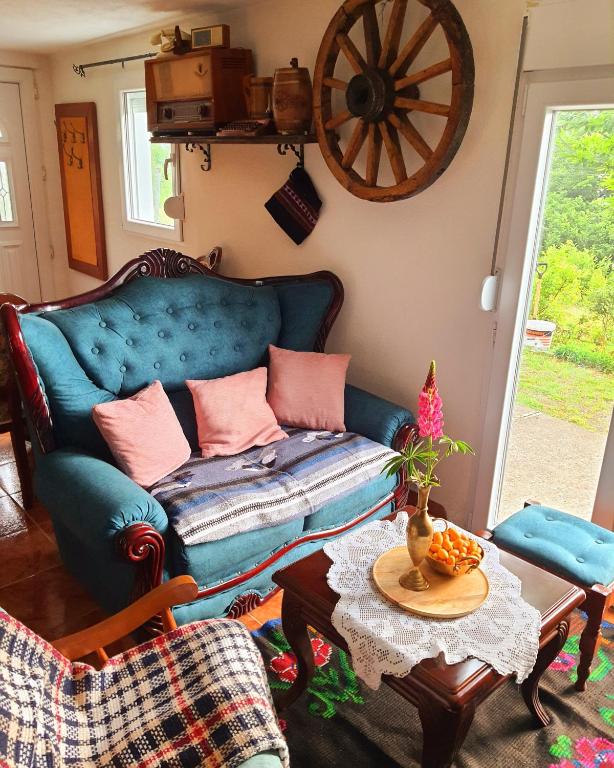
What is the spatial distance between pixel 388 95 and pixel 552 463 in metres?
1.60

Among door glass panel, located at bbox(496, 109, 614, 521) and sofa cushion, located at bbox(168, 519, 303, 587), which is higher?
door glass panel, located at bbox(496, 109, 614, 521)

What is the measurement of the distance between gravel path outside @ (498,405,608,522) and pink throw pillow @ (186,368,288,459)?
98cm

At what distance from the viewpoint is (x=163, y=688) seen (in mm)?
1421

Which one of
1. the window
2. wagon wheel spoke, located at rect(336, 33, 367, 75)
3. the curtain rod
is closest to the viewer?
wagon wheel spoke, located at rect(336, 33, 367, 75)

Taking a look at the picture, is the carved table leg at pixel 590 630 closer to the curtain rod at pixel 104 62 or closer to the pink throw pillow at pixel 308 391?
the pink throw pillow at pixel 308 391

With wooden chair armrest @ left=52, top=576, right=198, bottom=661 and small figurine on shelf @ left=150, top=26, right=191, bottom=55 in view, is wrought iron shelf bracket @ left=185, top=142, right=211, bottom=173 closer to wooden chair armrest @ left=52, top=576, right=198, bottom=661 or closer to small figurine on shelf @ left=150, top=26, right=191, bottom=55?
small figurine on shelf @ left=150, top=26, right=191, bottom=55

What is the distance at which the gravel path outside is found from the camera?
2463 millimetres

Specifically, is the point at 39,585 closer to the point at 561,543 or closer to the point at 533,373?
the point at 561,543

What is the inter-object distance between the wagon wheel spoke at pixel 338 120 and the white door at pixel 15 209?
352cm

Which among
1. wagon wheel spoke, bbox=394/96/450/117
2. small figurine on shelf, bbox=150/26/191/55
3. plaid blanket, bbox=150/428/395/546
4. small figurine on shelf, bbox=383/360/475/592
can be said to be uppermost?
small figurine on shelf, bbox=150/26/191/55

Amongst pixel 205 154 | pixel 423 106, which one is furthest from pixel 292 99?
pixel 205 154

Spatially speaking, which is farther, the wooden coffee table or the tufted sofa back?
the tufted sofa back

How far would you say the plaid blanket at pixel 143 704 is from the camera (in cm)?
125

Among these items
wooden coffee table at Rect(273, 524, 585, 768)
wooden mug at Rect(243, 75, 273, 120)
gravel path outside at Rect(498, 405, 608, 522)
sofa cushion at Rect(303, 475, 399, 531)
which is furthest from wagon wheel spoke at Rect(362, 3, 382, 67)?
wooden coffee table at Rect(273, 524, 585, 768)
